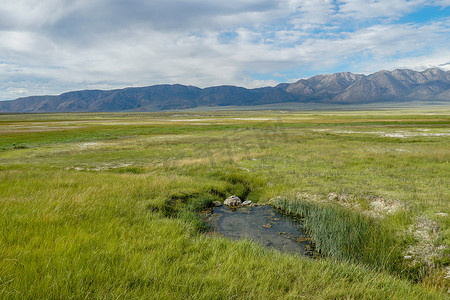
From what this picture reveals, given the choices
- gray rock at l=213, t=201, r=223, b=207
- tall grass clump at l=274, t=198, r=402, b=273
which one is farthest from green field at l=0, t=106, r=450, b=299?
gray rock at l=213, t=201, r=223, b=207

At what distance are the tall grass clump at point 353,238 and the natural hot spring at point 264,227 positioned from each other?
58 centimetres

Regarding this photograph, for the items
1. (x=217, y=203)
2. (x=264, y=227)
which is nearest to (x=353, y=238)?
(x=264, y=227)

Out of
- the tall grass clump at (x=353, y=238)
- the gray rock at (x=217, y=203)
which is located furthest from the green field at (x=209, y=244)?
the gray rock at (x=217, y=203)

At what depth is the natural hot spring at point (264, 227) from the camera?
351 inches

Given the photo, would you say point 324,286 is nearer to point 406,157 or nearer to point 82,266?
point 82,266

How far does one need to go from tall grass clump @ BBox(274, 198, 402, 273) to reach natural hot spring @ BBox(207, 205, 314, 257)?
0.58m

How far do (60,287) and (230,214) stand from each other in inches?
347

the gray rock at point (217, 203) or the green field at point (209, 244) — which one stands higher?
the green field at point (209, 244)

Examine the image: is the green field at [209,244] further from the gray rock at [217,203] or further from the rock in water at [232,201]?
the rock in water at [232,201]

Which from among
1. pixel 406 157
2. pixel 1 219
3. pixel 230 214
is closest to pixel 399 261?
pixel 230 214

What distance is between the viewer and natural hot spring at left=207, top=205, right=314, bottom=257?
8.91 metres

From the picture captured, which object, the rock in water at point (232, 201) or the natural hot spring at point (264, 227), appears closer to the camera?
the natural hot spring at point (264, 227)

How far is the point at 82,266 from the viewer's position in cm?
438

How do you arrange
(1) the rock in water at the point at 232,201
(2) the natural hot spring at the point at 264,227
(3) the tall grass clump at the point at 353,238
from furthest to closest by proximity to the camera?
(1) the rock in water at the point at 232,201 < (2) the natural hot spring at the point at 264,227 < (3) the tall grass clump at the point at 353,238
